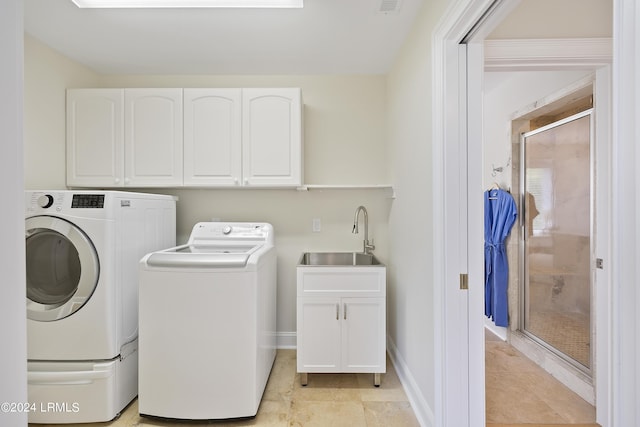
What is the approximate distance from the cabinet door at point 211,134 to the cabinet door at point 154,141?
0.25 feet

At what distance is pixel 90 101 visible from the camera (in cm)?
238

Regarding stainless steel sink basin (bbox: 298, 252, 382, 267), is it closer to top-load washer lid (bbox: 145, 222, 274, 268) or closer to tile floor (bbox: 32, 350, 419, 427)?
top-load washer lid (bbox: 145, 222, 274, 268)

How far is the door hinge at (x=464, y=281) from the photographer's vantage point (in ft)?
4.68

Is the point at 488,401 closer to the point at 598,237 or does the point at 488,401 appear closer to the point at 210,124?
the point at 598,237

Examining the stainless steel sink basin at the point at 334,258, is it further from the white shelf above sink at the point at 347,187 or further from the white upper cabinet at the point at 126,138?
the white upper cabinet at the point at 126,138

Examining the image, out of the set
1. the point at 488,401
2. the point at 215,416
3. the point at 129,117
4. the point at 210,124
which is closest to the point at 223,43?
the point at 210,124

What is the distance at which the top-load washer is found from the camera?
1.72 m

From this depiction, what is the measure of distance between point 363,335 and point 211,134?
1891mm

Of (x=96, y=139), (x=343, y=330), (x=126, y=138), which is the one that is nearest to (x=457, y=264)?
(x=343, y=330)

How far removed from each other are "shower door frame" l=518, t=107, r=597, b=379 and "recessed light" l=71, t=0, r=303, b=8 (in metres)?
2.07

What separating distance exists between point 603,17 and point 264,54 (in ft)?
6.70

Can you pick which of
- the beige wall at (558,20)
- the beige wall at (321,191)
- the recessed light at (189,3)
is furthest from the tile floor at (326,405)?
the recessed light at (189,3)

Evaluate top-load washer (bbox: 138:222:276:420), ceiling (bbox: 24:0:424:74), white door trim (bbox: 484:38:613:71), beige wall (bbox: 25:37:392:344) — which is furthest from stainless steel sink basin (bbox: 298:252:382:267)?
white door trim (bbox: 484:38:613:71)

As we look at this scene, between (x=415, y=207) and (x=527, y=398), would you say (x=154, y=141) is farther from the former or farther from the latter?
(x=527, y=398)
